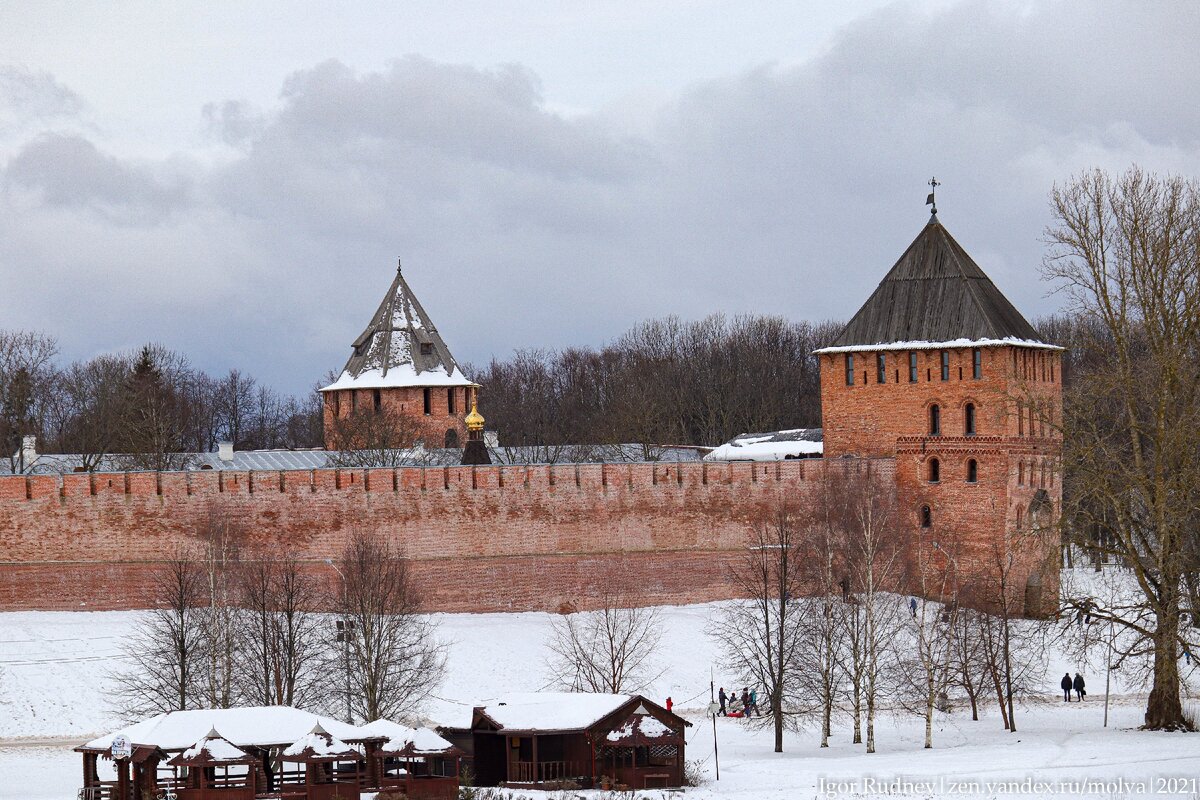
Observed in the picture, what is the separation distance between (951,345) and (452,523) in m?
9.67

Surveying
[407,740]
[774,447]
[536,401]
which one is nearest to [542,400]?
[536,401]

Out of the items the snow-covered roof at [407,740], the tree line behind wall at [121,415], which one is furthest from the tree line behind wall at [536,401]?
the snow-covered roof at [407,740]

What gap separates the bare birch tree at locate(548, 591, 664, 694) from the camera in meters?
32.2

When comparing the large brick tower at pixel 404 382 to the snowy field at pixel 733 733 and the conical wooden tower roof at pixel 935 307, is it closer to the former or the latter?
the conical wooden tower roof at pixel 935 307

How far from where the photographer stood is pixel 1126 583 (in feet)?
140

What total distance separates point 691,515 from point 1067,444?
1240 centimetres

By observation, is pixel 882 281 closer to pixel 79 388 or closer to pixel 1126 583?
pixel 1126 583

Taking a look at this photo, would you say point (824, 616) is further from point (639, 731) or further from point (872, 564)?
point (639, 731)

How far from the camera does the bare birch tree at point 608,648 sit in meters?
32.2

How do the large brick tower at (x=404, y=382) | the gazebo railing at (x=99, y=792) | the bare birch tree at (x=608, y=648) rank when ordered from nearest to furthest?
the gazebo railing at (x=99, y=792)
the bare birch tree at (x=608, y=648)
the large brick tower at (x=404, y=382)

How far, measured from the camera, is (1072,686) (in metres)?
34.4

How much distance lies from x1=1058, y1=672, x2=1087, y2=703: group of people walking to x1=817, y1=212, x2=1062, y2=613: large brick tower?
10.7ft

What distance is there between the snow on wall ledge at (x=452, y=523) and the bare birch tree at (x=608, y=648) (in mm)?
921

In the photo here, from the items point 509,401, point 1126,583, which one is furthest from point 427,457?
point 509,401
